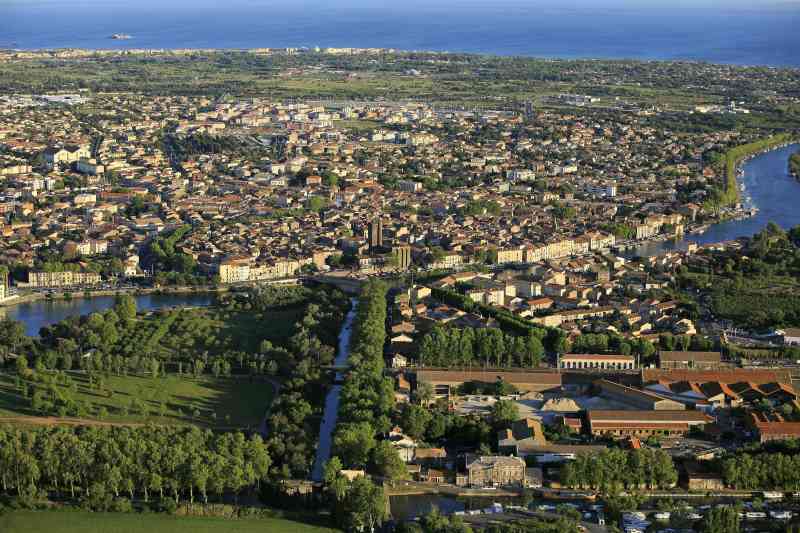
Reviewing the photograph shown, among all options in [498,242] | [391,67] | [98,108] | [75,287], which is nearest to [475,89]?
[391,67]

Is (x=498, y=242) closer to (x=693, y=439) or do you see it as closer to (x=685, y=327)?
(x=685, y=327)

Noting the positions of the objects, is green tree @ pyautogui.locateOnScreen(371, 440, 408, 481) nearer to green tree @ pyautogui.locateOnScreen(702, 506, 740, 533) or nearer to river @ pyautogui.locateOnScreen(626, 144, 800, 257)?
green tree @ pyautogui.locateOnScreen(702, 506, 740, 533)

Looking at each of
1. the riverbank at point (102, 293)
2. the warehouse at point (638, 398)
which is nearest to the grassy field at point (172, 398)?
the warehouse at point (638, 398)

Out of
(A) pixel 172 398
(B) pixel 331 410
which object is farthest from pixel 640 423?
(A) pixel 172 398

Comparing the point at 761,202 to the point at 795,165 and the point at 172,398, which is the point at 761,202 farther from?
the point at 172,398

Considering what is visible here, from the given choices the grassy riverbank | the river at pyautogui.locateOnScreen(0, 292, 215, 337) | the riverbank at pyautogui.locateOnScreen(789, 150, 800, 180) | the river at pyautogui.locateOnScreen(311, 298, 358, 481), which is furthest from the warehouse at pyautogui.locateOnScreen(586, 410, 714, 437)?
the riverbank at pyautogui.locateOnScreen(789, 150, 800, 180)

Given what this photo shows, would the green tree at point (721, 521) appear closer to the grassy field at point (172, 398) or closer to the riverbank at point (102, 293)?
the grassy field at point (172, 398)
